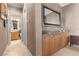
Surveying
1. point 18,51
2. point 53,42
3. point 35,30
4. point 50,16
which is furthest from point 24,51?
point 50,16

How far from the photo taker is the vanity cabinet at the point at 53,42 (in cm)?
234

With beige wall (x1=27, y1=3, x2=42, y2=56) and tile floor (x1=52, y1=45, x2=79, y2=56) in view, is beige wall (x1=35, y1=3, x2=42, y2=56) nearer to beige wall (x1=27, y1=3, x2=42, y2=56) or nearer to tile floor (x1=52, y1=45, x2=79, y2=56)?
beige wall (x1=27, y1=3, x2=42, y2=56)

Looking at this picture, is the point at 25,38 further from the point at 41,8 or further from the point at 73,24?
the point at 73,24

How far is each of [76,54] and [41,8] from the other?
4.39 ft

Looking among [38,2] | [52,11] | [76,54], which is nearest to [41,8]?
[38,2]

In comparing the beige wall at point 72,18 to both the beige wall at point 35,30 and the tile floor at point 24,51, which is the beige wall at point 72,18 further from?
the beige wall at point 35,30

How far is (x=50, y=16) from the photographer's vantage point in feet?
8.32

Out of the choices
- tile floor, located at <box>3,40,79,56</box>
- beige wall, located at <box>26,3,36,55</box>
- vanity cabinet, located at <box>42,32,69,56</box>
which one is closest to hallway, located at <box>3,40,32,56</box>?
tile floor, located at <box>3,40,79,56</box>

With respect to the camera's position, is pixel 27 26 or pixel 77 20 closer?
pixel 77 20

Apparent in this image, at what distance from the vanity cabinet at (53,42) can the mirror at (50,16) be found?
342 millimetres

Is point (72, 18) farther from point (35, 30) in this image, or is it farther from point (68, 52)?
point (35, 30)

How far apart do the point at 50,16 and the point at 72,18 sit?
552mm

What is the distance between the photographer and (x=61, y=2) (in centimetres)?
217

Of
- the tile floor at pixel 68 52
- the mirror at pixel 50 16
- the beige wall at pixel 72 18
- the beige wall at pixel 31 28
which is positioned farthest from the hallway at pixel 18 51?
the beige wall at pixel 72 18
